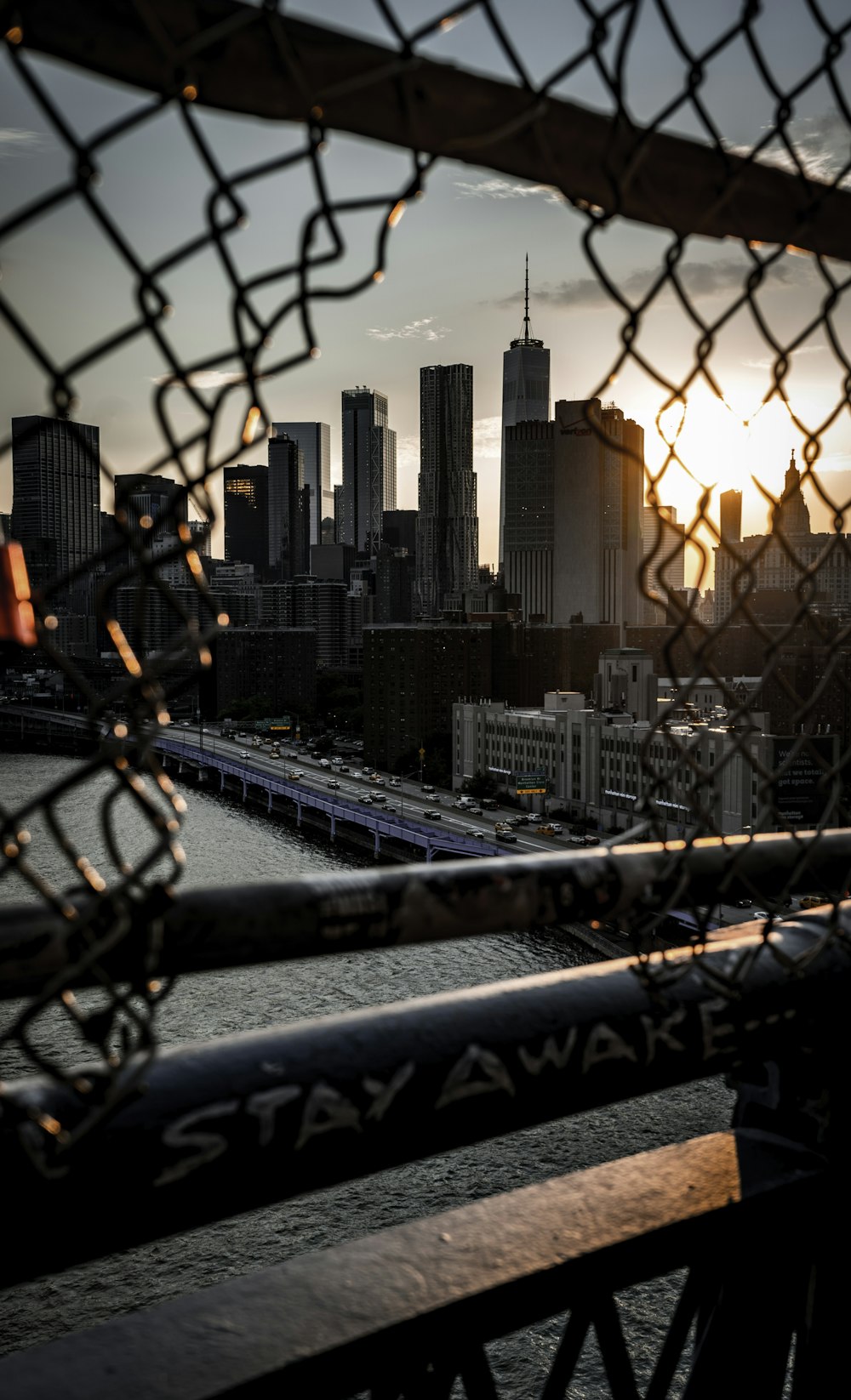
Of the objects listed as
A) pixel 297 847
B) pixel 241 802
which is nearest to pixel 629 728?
pixel 297 847

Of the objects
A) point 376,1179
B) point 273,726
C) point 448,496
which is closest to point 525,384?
point 448,496

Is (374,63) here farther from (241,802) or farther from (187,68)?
(241,802)

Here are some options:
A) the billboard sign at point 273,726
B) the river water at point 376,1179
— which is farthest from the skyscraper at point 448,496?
the river water at point 376,1179

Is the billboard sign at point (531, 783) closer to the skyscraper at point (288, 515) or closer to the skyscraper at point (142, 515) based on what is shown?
the skyscraper at point (142, 515)

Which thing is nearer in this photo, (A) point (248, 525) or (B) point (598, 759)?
(B) point (598, 759)

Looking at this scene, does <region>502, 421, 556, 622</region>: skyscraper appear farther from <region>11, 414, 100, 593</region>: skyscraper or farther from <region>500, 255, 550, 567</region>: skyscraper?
<region>11, 414, 100, 593</region>: skyscraper

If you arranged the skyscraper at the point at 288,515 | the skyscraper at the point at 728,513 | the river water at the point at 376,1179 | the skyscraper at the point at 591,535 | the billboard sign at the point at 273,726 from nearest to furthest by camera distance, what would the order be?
the skyscraper at the point at 728,513, the river water at the point at 376,1179, the billboard sign at the point at 273,726, the skyscraper at the point at 591,535, the skyscraper at the point at 288,515

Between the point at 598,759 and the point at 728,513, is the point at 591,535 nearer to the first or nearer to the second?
the point at 598,759
